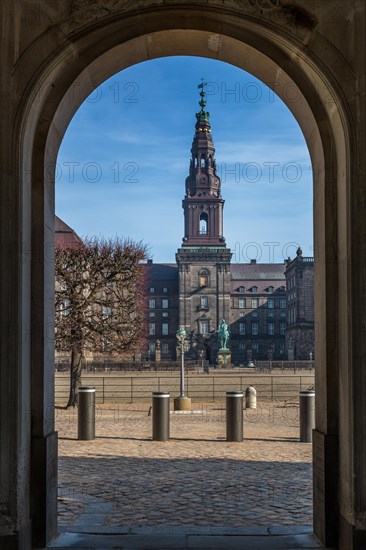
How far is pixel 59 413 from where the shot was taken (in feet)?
76.7

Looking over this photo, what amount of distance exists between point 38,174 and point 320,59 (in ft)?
9.32

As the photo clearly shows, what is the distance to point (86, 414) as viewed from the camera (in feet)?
51.6

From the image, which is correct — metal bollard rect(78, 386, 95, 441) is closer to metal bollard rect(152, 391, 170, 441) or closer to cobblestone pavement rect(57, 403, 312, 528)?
cobblestone pavement rect(57, 403, 312, 528)

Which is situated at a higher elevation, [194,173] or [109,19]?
[194,173]

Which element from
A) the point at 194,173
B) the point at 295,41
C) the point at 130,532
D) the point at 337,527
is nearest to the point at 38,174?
the point at 295,41

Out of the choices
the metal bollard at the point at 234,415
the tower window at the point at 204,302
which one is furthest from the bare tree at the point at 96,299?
the tower window at the point at 204,302

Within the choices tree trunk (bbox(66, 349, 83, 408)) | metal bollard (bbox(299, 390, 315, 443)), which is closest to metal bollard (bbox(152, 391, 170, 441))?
metal bollard (bbox(299, 390, 315, 443))

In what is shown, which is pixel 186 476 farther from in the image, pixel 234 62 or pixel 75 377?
pixel 75 377

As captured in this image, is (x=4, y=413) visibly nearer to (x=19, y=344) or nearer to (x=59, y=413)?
(x=19, y=344)

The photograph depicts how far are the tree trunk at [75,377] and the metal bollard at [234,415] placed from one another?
38.1 ft

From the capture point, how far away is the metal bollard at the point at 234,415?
1520 cm

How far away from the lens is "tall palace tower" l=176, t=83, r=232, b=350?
12162 cm

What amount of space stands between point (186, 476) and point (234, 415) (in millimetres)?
4342

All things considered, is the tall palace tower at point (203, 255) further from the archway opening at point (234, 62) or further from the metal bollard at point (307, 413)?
the archway opening at point (234, 62)
